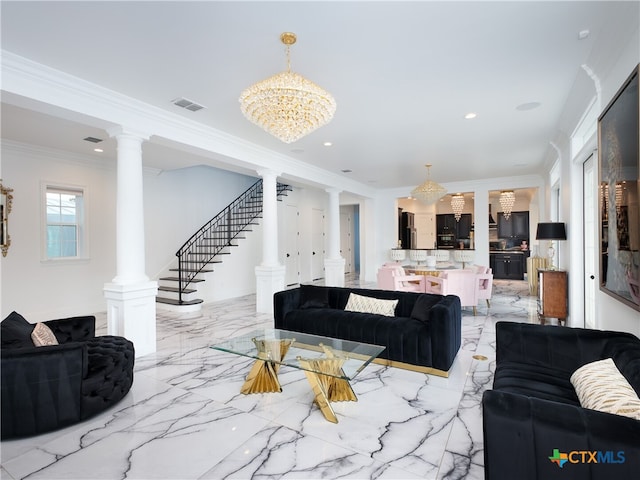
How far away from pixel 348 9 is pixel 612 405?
9.26 feet

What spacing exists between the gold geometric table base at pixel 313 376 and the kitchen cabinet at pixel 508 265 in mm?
10291

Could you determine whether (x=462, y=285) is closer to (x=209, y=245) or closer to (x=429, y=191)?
(x=429, y=191)

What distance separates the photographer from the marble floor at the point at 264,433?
210cm

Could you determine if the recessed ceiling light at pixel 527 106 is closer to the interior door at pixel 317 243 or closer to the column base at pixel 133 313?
the column base at pixel 133 313

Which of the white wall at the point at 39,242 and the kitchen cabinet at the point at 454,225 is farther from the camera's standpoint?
the kitchen cabinet at the point at 454,225

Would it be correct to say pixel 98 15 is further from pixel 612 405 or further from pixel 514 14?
pixel 612 405

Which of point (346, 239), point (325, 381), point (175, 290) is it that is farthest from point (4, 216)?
point (346, 239)

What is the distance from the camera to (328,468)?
209 cm

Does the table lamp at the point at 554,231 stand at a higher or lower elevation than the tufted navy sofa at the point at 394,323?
higher

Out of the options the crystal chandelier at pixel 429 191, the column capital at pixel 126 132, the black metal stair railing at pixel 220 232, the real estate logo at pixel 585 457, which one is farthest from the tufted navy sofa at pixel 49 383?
the crystal chandelier at pixel 429 191

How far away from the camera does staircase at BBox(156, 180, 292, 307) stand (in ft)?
23.3

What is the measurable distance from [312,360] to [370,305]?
184 centimetres

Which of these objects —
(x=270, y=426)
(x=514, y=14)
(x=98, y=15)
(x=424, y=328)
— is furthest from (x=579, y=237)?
(x=98, y=15)

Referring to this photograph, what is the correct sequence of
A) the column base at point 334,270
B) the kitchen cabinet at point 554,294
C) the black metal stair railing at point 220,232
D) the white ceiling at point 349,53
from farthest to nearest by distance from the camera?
the column base at point 334,270, the black metal stair railing at point 220,232, the kitchen cabinet at point 554,294, the white ceiling at point 349,53
